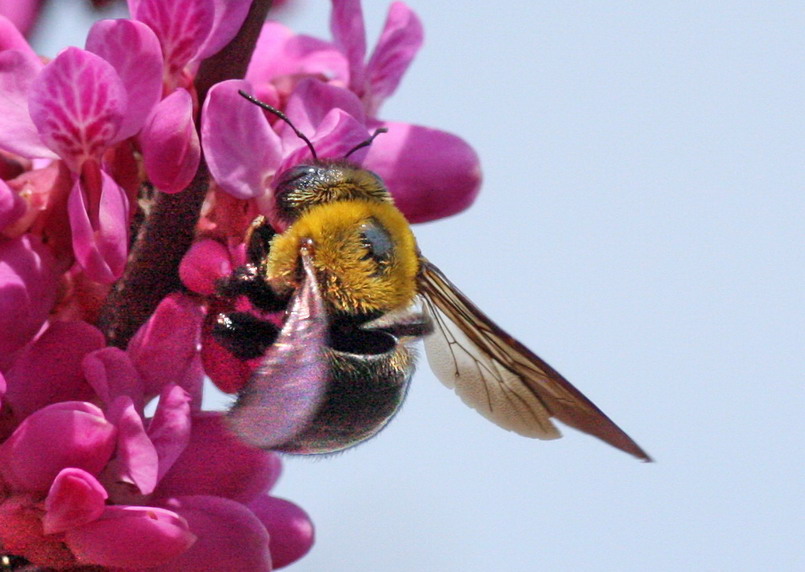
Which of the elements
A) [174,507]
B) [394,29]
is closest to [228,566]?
[174,507]

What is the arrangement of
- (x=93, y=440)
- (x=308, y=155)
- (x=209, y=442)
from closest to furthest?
1. (x=93, y=440)
2. (x=209, y=442)
3. (x=308, y=155)

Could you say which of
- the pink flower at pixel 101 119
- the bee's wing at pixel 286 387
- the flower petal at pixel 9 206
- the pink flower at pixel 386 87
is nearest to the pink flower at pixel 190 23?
the pink flower at pixel 101 119

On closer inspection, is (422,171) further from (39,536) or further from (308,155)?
(39,536)

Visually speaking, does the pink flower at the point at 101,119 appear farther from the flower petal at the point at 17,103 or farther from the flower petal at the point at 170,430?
the flower petal at the point at 170,430

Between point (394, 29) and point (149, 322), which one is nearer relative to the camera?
point (149, 322)

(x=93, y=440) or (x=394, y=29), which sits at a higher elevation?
(x=394, y=29)

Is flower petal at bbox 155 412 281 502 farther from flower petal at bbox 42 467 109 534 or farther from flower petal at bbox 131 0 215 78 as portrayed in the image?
flower petal at bbox 131 0 215 78

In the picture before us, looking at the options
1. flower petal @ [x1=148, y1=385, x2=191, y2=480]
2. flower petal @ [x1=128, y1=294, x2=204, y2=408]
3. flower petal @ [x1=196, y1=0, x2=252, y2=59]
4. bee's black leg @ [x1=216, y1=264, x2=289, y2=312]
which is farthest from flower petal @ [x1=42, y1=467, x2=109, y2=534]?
flower petal @ [x1=196, y1=0, x2=252, y2=59]

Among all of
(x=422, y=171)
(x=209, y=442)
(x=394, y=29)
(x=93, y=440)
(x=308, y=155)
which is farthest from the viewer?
(x=394, y=29)
